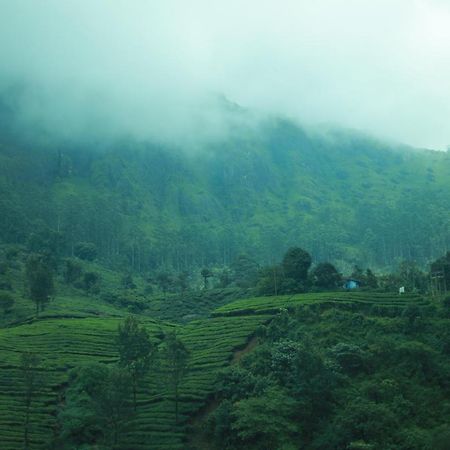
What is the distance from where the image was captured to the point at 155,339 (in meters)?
93.1

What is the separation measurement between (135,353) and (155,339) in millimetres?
23675

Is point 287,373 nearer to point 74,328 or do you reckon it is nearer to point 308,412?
point 308,412

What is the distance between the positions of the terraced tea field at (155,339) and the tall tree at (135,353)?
4224 millimetres

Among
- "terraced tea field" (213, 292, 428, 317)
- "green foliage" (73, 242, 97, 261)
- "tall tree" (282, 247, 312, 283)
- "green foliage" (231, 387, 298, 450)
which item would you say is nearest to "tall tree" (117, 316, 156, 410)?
"green foliage" (231, 387, 298, 450)

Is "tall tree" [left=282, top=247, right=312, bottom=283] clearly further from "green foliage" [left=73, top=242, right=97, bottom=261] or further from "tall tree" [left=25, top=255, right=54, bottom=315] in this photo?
"green foliage" [left=73, top=242, right=97, bottom=261]

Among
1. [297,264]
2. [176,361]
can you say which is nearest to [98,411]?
[176,361]

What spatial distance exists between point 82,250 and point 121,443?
13471cm

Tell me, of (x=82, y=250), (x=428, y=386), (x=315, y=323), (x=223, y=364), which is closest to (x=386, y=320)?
(x=315, y=323)

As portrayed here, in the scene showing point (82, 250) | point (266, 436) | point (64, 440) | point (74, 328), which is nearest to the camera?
point (266, 436)

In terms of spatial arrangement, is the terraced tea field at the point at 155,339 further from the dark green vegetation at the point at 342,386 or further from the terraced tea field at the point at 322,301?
the dark green vegetation at the point at 342,386

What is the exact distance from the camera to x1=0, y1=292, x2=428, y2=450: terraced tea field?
201 feet

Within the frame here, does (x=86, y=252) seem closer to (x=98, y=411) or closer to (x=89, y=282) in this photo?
(x=89, y=282)

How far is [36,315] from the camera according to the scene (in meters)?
111

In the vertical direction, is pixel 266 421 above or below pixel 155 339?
below
